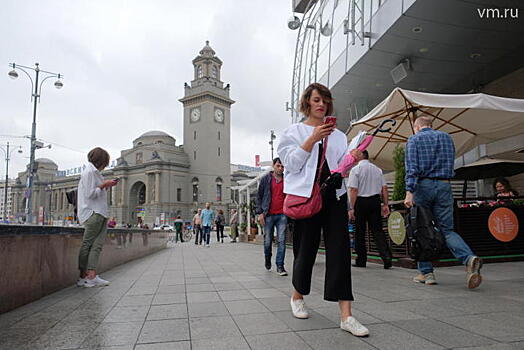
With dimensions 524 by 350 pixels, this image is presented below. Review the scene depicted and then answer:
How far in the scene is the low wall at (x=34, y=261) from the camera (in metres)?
3.16

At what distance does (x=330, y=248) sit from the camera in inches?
103

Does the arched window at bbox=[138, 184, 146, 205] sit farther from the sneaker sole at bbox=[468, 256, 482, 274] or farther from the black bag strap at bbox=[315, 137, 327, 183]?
the black bag strap at bbox=[315, 137, 327, 183]

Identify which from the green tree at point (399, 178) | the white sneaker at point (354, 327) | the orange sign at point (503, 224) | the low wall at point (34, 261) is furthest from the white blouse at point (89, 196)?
the orange sign at point (503, 224)

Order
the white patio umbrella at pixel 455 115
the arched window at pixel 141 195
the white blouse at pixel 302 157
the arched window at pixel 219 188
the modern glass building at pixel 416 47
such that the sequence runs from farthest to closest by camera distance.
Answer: the arched window at pixel 141 195 < the arched window at pixel 219 188 < the modern glass building at pixel 416 47 < the white patio umbrella at pixel 455 115 < the white blouse at pixel 302 157

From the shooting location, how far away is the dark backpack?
3.77 m

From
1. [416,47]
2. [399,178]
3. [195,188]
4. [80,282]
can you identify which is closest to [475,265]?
[399,178]

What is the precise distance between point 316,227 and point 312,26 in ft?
54.4

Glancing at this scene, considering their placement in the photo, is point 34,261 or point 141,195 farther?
point 141,195

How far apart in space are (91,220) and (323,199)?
326 centimetres

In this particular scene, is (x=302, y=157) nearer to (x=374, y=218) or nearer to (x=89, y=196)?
(x=89, y=196)

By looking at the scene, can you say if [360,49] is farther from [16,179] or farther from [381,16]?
[16,179]

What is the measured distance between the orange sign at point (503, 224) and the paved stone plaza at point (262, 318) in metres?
1.64

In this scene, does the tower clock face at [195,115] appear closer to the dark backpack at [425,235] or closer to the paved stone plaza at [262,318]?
the paved stone plaza at [262,318]

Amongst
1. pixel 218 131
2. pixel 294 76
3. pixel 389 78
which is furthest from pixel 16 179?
pixel 389 78
